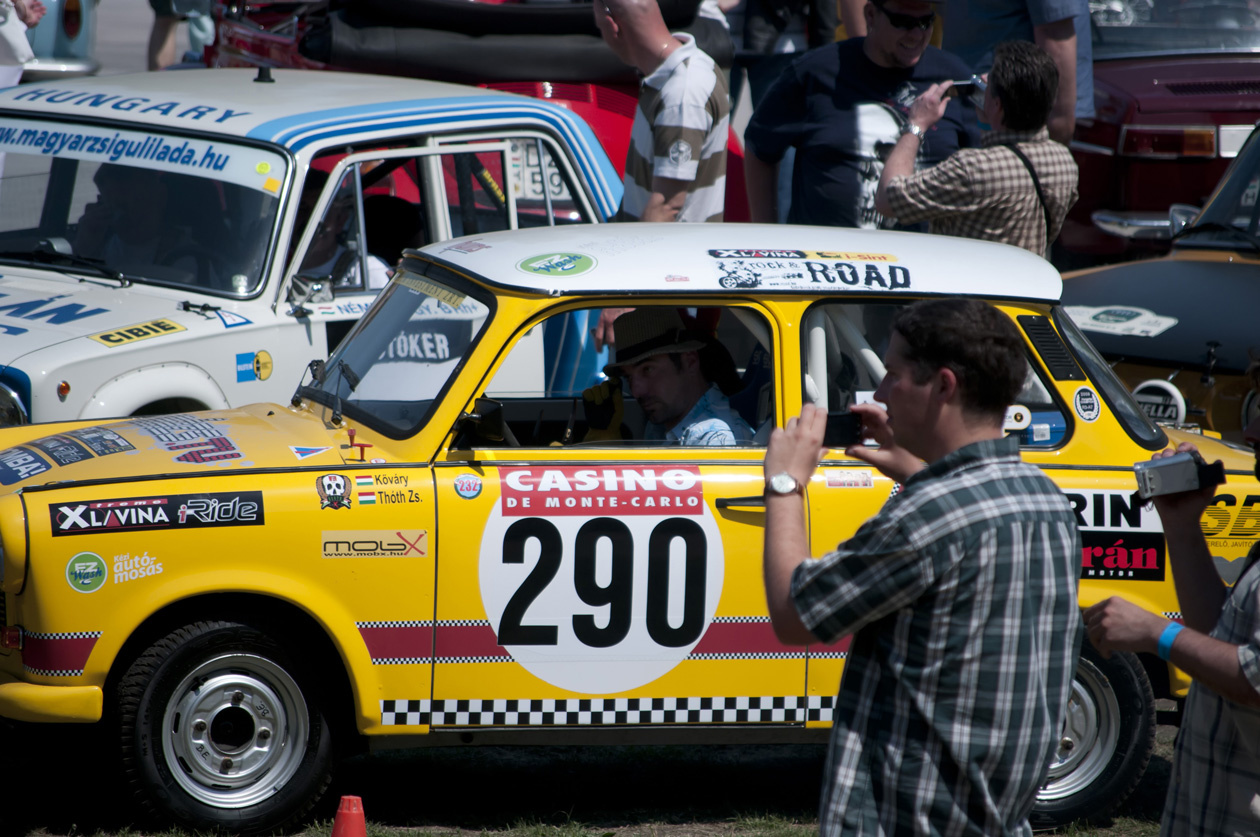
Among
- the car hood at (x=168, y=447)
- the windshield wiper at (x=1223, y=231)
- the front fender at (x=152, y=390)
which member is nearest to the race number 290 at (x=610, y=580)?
the car hood at (x=168, y=447)

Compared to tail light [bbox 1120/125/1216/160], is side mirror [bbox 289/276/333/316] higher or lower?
lower

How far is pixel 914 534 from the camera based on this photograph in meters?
2.39

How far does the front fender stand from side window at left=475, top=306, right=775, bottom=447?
1.17 meters

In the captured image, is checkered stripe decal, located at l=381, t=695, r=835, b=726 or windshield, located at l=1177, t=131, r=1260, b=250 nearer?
checkered stripe decal, located at l=381, t=695, r=835, b=726

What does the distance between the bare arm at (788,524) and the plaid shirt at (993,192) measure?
128 inches

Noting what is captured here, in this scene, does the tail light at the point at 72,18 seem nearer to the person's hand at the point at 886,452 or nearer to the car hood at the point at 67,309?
the car hood at the point at 67,309

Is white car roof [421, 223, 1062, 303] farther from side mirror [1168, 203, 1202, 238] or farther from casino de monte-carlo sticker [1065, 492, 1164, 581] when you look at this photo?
side mirror [1168, 203, 1202, 238]

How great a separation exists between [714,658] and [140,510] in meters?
1.65

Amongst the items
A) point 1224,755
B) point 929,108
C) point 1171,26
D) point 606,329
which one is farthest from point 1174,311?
→ point 1171,26

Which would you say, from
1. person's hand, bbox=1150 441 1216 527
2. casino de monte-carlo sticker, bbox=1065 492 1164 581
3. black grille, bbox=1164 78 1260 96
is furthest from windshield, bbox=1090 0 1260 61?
person's hand, bbox=1150 441 1216 527

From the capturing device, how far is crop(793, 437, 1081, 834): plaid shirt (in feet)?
7.88

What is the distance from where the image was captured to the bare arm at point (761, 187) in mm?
6941

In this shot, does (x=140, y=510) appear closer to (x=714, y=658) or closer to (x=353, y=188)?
(x=714, y=658)

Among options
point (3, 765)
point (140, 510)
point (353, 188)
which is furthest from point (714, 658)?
point (353, 188)
